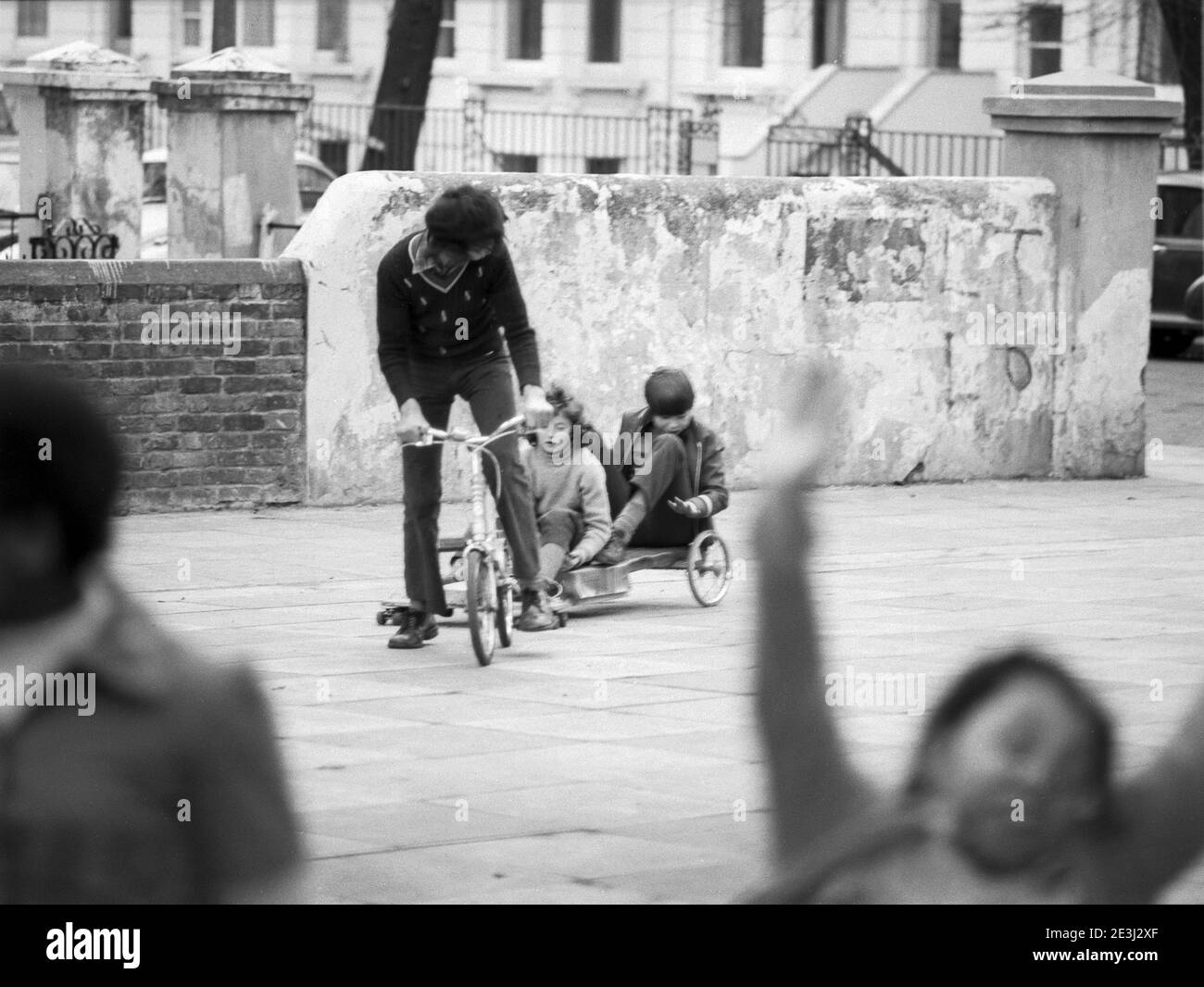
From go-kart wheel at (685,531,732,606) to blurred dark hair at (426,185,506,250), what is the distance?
2.03m

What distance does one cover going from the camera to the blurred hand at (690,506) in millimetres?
9492

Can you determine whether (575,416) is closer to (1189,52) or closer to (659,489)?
(659,489)

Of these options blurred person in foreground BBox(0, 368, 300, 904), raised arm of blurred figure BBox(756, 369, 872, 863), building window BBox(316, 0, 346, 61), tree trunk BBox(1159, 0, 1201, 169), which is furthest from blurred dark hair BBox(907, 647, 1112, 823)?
building window BBox(316, 0, 346, 61)

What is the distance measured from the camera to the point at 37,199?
700 inches

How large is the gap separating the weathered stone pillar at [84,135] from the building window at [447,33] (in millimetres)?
22220

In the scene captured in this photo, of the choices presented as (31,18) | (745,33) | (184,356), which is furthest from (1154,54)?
(184,356)

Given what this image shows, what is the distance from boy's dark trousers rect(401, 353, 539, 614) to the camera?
26.9 feet

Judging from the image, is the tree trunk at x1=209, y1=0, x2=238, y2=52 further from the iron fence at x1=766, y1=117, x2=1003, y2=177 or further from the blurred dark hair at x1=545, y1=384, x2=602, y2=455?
the blurred dark hair at x1=545, y1=384, x2=602, y2=455

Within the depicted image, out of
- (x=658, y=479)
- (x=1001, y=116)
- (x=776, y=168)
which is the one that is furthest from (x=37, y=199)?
(x=776, y=168)

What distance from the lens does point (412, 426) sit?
25.7 feet

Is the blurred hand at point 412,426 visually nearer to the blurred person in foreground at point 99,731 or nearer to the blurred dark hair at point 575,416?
the blurred dark hair at point 575,416

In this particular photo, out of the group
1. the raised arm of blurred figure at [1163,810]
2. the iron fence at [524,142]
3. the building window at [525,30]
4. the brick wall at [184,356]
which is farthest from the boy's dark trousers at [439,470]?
the building window at [525,30]
